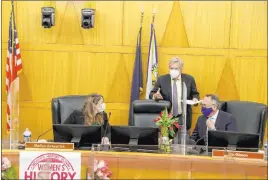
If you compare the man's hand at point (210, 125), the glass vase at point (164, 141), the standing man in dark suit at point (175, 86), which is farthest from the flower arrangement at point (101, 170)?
the standing man in dark suit at point (175, 86)

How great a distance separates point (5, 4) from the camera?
7.34 metres

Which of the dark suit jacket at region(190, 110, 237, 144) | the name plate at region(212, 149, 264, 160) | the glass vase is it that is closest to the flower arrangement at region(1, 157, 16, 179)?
the glass vase

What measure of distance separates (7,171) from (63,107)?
1985 millimetres

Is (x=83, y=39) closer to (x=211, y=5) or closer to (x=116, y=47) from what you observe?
(x=116, y=47)

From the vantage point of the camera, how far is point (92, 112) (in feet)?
16.9

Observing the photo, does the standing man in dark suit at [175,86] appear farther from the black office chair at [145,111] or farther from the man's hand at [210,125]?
the man's hand at [210,125]

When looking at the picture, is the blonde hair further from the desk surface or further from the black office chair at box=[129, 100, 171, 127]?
the desk surface

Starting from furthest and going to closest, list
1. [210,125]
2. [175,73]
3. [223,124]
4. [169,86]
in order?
1. [169,86]
2. [175,73]
3. [223,124]
4. [210,125]

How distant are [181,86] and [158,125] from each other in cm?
209

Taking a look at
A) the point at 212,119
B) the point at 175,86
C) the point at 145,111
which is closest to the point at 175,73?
the point at 175,86

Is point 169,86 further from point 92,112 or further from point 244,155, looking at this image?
point 244,155

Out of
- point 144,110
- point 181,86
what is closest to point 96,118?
point 144,110

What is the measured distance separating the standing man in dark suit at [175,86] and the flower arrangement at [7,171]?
3.17 metres

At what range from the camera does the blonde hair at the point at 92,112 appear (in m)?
5.12
